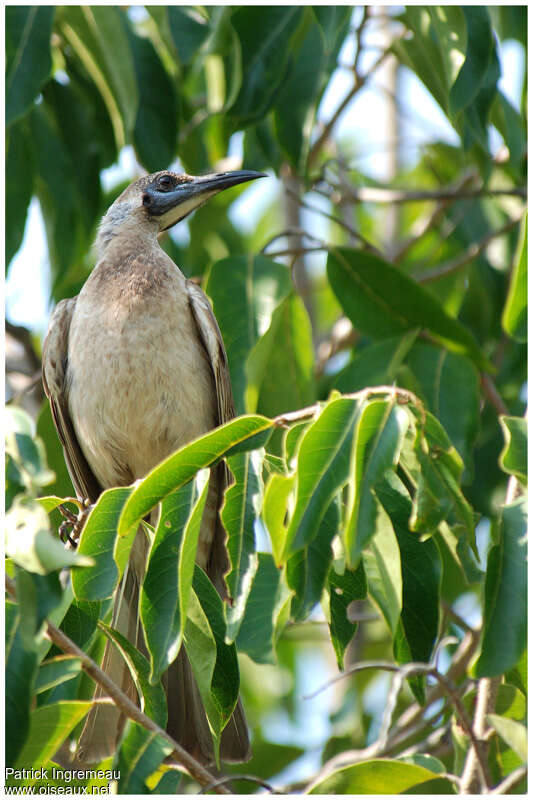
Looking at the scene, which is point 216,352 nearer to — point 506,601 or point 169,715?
point 169,715

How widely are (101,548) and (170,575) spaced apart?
181mm

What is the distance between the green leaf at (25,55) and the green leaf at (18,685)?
2404mm

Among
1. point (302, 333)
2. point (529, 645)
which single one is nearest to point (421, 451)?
point (529, 645)

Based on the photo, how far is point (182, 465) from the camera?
238 centimetres

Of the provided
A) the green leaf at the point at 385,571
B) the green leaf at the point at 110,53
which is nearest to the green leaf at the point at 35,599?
the green leaf at the point at 385,571

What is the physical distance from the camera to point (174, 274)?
4.35 metres

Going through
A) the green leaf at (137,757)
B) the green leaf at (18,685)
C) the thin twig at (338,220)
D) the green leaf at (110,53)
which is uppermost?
the green leaf at (110,53)

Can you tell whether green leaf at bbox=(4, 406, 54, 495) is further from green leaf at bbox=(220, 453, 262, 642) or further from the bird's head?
the bird's head

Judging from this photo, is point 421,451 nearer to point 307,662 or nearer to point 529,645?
point 529,645

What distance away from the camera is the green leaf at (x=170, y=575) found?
7.41 ft

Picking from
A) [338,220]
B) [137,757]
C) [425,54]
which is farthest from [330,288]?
[137,757]

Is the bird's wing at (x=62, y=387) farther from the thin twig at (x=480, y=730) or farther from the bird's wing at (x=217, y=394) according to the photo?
the thin twig at (x=480, y=730)

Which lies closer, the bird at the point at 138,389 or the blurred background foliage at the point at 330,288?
the blurred background foliage at the point at 330,288

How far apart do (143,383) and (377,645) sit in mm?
2668
